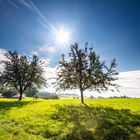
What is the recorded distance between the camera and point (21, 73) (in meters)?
56.3

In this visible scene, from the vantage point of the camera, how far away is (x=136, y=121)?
20.3 m

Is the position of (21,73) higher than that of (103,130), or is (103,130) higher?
(21,73)

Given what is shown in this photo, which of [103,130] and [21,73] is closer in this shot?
[103,130]

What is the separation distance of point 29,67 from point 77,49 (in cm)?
2226

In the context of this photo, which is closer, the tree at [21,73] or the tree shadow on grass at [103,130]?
the tree shadow on grass at [103,130]

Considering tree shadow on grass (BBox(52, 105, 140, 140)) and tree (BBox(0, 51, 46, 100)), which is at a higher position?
tree (BBox(0, 51, 46, 100))

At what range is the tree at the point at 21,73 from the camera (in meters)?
55.7

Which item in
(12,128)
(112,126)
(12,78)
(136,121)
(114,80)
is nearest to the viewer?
(12,128)

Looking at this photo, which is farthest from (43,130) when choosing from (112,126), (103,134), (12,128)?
(112,126)

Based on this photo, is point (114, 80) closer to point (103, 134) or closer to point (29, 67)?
point (103, 134)

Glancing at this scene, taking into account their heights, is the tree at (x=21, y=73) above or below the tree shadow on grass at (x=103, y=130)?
above

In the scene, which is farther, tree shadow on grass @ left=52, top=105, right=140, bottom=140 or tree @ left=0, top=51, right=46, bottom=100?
tree @ left=0, top=51, right=46, bottom=100

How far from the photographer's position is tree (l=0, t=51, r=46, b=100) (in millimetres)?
55656

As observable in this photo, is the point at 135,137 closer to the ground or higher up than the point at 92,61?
closer to the ground
